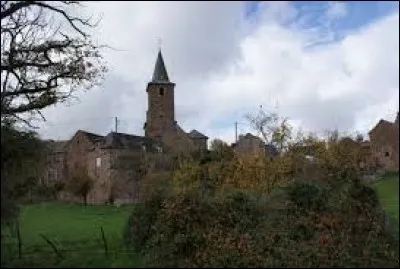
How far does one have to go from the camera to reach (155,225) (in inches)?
762

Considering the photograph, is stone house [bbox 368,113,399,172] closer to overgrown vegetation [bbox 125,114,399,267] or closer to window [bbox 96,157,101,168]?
overgrown vegetation [bbox 125,114,399,267]

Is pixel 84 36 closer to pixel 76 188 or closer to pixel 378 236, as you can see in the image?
pixel 378 236

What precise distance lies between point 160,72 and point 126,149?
19.5 m

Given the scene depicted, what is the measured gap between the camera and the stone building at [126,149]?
71562 millimetres

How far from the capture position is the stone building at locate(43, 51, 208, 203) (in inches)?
2817

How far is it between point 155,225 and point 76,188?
52.7 metres

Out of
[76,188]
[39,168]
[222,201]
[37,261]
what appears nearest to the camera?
[37,261]

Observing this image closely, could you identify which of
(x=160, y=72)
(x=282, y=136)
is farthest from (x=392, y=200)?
(x=160, y=72)

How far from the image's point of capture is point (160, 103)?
93.8 m

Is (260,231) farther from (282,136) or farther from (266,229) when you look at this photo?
(282,136)

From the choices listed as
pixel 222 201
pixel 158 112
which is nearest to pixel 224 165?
pixel 222 201

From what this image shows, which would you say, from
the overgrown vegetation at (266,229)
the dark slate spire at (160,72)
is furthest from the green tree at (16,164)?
the dark slate spire at (160,72)

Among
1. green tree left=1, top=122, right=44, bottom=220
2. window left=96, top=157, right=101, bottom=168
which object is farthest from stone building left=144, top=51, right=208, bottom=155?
green tree left=1, top=122, right=44, bottom=220

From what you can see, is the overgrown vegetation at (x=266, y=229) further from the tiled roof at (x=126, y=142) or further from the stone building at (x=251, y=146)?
the tiled roof at (x=126, y=142)
